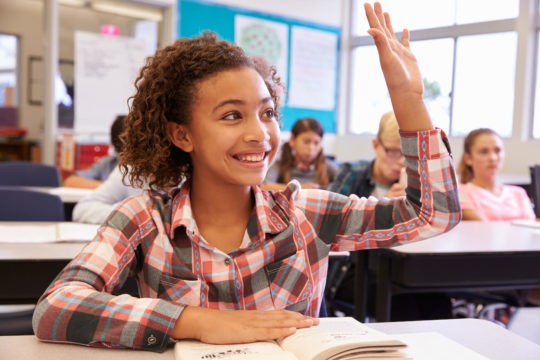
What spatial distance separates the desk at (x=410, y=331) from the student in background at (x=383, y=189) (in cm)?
113

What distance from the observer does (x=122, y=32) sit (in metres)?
5.50

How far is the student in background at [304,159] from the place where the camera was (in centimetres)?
392

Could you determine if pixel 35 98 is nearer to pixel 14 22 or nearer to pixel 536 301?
pixel 14 22

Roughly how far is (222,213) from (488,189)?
2.22 m

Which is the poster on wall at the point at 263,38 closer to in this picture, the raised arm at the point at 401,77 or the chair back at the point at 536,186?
the chair back at the point at 536,186

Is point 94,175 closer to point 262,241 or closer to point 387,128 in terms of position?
point 387,128

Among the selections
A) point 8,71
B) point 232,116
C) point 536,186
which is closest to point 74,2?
point 8,71

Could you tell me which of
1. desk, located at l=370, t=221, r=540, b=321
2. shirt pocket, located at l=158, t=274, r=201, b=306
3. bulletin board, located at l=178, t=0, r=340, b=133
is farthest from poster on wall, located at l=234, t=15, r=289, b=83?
shirt pocket, located at l=158, t=274, r=201, b=306

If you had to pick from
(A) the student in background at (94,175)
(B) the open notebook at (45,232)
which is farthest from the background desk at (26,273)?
(A) the student in background at (94,175)

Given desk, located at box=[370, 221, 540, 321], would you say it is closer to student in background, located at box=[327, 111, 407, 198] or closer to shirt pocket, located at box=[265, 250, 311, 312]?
student in background, located at box=[327, 111, 407, 198]

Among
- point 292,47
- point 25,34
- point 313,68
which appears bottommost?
point 313,68

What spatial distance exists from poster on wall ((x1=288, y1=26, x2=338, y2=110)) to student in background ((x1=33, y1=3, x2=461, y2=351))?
5.78 m

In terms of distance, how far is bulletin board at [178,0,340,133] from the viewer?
20.3 feet

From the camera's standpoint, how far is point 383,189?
99.8 inches
